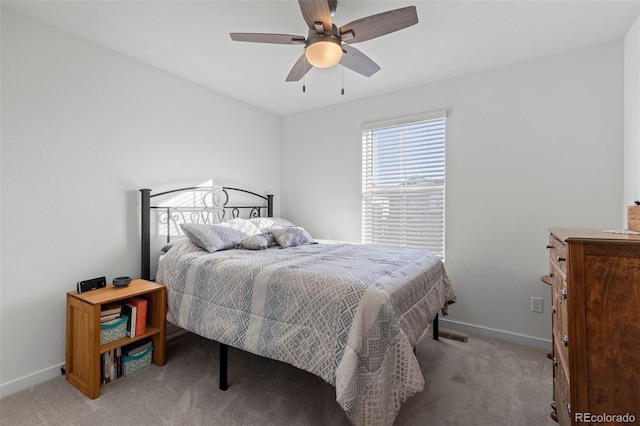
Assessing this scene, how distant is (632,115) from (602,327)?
1.93 metres

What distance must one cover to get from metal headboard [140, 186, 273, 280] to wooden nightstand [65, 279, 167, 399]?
1.38 ft

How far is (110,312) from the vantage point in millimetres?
2131

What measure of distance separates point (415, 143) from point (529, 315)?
197cm

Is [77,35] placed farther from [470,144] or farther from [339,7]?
[470,144]

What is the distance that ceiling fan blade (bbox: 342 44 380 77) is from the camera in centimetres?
205

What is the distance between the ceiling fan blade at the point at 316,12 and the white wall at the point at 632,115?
2175 millimetres

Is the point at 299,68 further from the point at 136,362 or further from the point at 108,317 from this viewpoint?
the point at 136,362

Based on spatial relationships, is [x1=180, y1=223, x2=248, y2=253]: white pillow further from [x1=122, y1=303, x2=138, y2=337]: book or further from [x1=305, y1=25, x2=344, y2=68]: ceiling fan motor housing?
[x1=305, y1=25, x2=344, y2=68]: ceiling fan motor housing

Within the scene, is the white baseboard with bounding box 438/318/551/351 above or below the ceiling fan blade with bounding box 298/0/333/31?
below

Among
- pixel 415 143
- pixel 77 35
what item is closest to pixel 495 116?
pixel 415 143

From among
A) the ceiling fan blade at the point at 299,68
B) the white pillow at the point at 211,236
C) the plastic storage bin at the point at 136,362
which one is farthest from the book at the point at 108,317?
the ceiling fan blade at the point at 299,68

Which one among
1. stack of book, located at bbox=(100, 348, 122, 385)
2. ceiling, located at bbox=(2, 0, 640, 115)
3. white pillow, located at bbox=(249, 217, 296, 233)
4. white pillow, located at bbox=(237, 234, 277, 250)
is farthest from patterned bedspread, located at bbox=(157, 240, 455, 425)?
ceiling, located at bbox=(2, 0, 640, 115)

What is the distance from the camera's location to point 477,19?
2102 mm

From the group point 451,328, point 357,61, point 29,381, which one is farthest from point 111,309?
point 451,328
